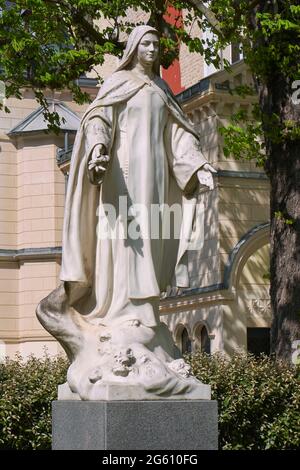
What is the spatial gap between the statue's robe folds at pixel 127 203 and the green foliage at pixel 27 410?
12.0 feet

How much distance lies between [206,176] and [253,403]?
15.3 feet

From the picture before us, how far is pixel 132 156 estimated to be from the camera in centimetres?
815

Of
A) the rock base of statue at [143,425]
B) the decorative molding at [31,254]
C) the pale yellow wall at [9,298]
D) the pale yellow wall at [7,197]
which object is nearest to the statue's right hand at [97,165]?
the rock base of statue at [143,425]

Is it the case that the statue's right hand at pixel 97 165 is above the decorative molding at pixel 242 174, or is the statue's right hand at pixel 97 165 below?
below

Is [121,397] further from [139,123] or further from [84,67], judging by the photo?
[84,67]

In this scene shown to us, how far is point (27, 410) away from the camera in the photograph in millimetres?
11625

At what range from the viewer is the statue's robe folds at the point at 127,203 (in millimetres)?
8008

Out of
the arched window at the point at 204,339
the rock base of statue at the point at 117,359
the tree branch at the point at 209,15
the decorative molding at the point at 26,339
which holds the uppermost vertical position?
the tree branch at the point at 209,15

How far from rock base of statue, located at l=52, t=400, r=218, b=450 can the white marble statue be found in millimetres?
148

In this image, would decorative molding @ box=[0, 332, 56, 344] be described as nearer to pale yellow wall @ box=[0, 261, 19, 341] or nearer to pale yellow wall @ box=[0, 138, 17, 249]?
pale yellow wall @ box=[0, 261, 19, 341]

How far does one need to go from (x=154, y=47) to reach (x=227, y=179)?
59.2ft

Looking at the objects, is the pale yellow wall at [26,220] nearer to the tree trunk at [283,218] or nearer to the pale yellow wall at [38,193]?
the pale yellow wall at [38,193]
